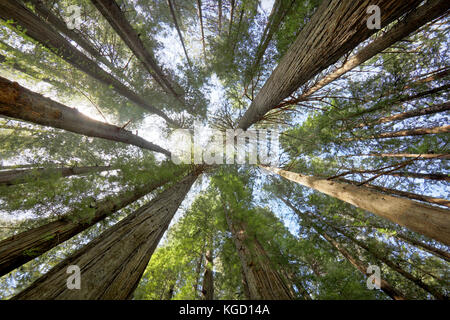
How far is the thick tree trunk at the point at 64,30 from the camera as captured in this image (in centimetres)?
409

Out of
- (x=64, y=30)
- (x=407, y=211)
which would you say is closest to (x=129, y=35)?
(x=64, y=30)

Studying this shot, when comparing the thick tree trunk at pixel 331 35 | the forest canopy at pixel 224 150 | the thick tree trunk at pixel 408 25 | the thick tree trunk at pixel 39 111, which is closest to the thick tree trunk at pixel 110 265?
the forest canopy at pixel 224 150

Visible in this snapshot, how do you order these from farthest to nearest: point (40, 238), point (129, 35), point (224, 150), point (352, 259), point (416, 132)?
point (224, 150), point (352, 259), point (416, 132), point (129, 35), point (40, 238)

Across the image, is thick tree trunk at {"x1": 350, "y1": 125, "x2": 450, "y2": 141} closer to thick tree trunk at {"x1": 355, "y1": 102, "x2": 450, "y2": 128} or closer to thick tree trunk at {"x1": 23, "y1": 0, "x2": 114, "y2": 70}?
thick tree trunk at {"x1": 355, "y1": 102, "x2": 450, "y2": 128}

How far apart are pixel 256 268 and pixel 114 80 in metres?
6.84

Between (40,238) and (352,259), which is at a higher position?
(40,238)

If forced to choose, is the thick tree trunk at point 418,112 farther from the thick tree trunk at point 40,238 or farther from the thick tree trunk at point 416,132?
the thick tree trunk at point 40,238

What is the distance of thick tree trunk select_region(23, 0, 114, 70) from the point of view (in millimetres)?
4092

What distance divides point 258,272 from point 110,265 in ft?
5.57

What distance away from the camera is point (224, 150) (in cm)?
882

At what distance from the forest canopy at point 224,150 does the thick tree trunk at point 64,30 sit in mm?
61

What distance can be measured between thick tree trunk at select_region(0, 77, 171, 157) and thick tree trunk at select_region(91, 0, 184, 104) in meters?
3.06

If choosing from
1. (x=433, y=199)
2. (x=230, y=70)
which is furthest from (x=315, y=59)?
(x=433, y=199)

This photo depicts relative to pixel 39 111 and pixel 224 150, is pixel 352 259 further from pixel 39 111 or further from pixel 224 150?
pixel 39 111
